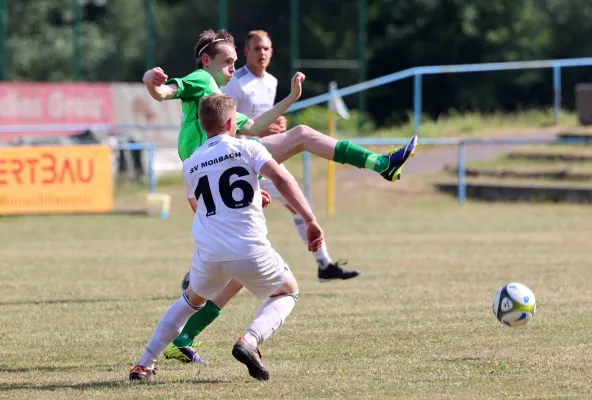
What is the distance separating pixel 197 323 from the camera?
6918 mm

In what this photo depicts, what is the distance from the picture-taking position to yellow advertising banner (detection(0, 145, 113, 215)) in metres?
19.1

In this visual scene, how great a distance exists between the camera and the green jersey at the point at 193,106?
7633 mm

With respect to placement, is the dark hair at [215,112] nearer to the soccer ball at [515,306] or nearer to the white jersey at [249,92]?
the soccer ball at [515,306]

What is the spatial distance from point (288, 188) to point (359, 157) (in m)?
1.64

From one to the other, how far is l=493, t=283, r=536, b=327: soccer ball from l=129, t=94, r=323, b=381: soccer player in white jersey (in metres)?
1.70

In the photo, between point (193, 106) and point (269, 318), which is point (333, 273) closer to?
Answer: point (193, 106)

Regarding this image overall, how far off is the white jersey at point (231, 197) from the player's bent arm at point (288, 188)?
5cm

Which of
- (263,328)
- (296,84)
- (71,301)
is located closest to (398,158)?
(296,84)

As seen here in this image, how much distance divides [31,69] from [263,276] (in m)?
41.3

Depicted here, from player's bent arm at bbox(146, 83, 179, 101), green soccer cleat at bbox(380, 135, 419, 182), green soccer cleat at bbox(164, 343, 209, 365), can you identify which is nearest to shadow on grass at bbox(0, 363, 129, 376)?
green soccer cleat at bbox(164, 343, 209, 365)

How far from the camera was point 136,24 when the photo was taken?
179 ft

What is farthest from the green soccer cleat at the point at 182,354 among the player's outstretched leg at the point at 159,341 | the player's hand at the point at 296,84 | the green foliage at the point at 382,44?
the green foliage at the point at 382,44

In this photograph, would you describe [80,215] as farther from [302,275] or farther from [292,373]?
[292,373]

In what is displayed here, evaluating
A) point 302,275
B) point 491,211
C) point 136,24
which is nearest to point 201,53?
point 302,275
